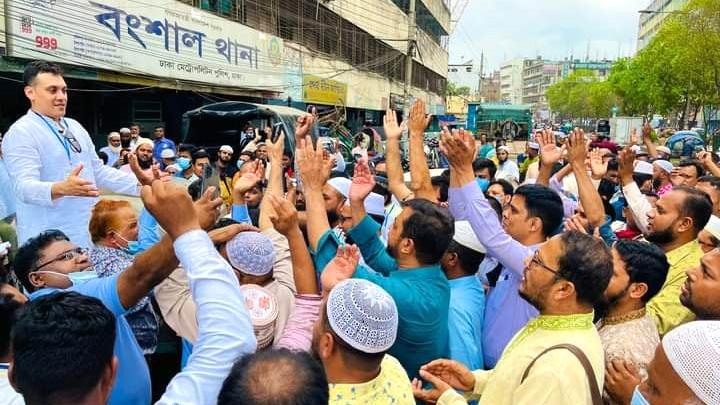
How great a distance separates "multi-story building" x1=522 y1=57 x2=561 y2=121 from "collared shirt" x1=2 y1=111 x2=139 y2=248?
6503 inches

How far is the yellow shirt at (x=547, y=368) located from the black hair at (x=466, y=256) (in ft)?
3.13

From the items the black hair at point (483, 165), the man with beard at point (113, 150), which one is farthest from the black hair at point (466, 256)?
the man with beard at point (113, 150)

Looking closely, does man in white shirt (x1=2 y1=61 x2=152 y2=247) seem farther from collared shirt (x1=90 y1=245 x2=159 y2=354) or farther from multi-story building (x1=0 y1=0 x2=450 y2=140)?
multi-story building (x1=0 y1=0 x2=450 y2=140)

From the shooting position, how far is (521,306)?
286 cm

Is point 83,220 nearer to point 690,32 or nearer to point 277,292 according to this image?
point 277,292

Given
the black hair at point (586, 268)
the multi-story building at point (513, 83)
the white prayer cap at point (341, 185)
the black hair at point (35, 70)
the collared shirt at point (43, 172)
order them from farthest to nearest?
the multi-story building at point (513, 83)
the white prayer cap at point (341, 185)
the black hair at point (35, 70)
the collared shirt at point (43, 172)
the black hair at point (586, 268)

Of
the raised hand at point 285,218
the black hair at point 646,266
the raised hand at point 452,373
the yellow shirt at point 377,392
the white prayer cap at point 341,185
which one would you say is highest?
the raised hand at point 285,218

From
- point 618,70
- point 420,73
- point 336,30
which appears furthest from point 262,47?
point 618,70

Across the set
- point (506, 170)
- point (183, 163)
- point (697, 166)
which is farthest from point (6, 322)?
point (506, 170)

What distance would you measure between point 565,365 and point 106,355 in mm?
1358

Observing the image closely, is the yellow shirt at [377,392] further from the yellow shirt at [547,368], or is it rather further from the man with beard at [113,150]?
the man with beard at [113,150]

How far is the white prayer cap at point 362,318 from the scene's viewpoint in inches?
67.5

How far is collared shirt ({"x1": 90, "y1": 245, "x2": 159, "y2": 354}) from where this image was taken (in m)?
2.42

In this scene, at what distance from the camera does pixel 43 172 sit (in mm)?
3314
